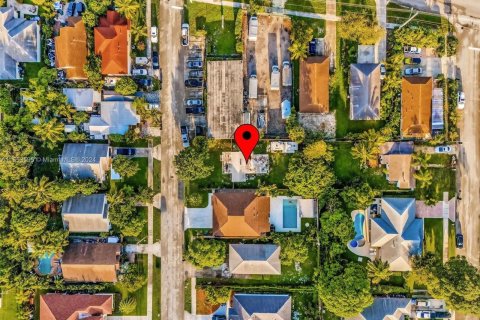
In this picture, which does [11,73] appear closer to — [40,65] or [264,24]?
[40,65]

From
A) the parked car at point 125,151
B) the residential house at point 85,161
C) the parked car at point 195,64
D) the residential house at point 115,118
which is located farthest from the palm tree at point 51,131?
the parked car at point 195,64

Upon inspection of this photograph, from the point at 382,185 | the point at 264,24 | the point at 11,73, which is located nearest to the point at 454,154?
the point at 382,185

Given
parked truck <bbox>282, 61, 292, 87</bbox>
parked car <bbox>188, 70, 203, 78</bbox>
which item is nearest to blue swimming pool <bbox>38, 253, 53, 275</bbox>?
parked car <bbox>188, 70, 203, 78</bbox>

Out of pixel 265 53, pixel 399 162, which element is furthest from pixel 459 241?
pixel 265 53

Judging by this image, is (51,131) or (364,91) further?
(51,131)

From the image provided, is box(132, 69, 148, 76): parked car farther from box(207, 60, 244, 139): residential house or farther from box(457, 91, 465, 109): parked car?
box(457, 91, 465, 109): parked car

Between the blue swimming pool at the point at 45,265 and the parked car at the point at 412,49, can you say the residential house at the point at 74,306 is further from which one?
the parked car at the point at 412,49

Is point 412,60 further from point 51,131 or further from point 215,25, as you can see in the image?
point 51,131
